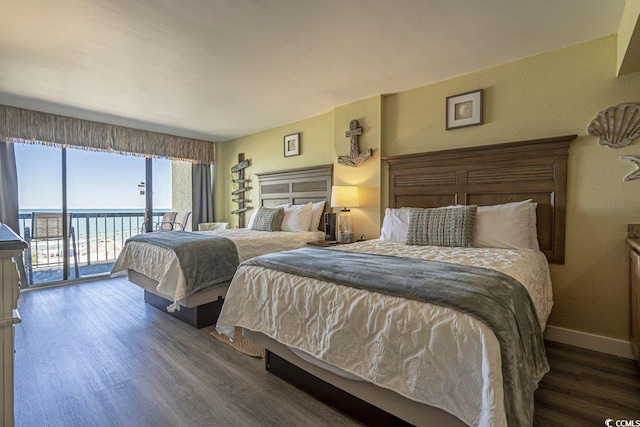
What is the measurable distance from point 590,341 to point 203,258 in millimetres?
3422

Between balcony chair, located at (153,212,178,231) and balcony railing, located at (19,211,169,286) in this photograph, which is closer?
balcony railing, located at (19,211,169,286)

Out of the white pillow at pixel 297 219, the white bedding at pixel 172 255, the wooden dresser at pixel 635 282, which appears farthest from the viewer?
the white pillow at pixel 297 219

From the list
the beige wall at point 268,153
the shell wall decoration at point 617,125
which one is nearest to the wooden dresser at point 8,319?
the beige wall at point 268,153

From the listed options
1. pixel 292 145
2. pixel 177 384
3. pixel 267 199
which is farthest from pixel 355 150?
pixel 177 384

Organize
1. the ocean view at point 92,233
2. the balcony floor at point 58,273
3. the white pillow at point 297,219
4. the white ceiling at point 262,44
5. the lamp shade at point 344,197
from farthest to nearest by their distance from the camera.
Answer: the ocean view at point 92,233 < the balcony floor at point 58,273 < the white pillow at point 297,219 < the lamp shade at point 344,197 < the white ceiling at point 262,44

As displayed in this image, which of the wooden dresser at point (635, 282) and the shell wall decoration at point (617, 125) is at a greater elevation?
the shell wall decoration at point (617, 125)

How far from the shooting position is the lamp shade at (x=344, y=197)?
3.62 m

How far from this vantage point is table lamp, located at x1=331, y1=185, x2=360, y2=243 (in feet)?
11.9

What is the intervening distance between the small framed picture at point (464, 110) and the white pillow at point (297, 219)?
6.71 ft

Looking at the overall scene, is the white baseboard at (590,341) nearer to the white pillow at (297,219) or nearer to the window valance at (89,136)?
the white pillow at (297,219)

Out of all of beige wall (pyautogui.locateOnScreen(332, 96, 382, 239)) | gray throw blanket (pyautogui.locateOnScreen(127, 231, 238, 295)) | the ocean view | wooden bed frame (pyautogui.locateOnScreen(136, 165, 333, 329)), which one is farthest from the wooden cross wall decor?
the ocean view

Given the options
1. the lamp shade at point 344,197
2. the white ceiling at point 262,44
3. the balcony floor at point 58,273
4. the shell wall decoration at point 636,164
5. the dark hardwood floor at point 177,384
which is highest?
the white ceiling at point 262,44

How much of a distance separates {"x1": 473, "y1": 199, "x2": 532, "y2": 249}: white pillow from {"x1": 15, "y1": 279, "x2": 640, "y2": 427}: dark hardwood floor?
3.04 feet

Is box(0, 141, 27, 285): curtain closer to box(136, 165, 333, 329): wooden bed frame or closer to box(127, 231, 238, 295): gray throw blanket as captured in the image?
box(136, 165, 333, 329): wooden bed frame
